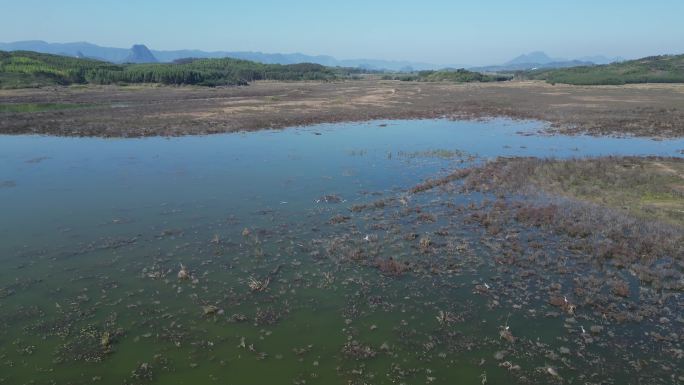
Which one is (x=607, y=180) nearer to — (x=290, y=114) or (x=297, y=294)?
(x=297, y=294)

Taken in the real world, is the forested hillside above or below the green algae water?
above

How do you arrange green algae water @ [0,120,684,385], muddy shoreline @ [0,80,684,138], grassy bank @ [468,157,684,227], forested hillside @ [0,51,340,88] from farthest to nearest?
forested hillside @ [0,51,340,88] < muddy shoreline @ [0,80,684,138] < grassy bank @ [468,157,684,227] < green algae water @ [0,120,684,385]

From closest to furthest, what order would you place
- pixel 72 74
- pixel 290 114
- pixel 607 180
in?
1. pixel 607 180
2. pixel 290 114
3. pixel 72 74

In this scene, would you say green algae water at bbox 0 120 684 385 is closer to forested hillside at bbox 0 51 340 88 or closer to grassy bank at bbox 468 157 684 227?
grassy bank at bbox 468 157 684 227

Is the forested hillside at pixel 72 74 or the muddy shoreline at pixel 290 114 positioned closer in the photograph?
the muddy shoreline at pixel 290 114

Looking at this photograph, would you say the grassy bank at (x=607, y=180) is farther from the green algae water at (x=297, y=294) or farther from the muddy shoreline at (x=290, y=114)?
the muddy shoreline at (x=290, y=114)

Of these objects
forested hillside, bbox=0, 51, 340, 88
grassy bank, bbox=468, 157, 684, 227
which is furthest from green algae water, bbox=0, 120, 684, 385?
forested hillside, bbox=0, 51, 340, 88

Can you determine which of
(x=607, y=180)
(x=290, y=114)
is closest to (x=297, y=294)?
(x=607, y=180)

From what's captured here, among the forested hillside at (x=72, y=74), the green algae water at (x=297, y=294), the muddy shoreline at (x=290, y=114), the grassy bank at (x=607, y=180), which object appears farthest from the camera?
the forested hillside at (x=72, y=74)

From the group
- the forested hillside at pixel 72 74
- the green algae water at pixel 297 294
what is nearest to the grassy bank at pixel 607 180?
the green algae water at pixel 297 294
